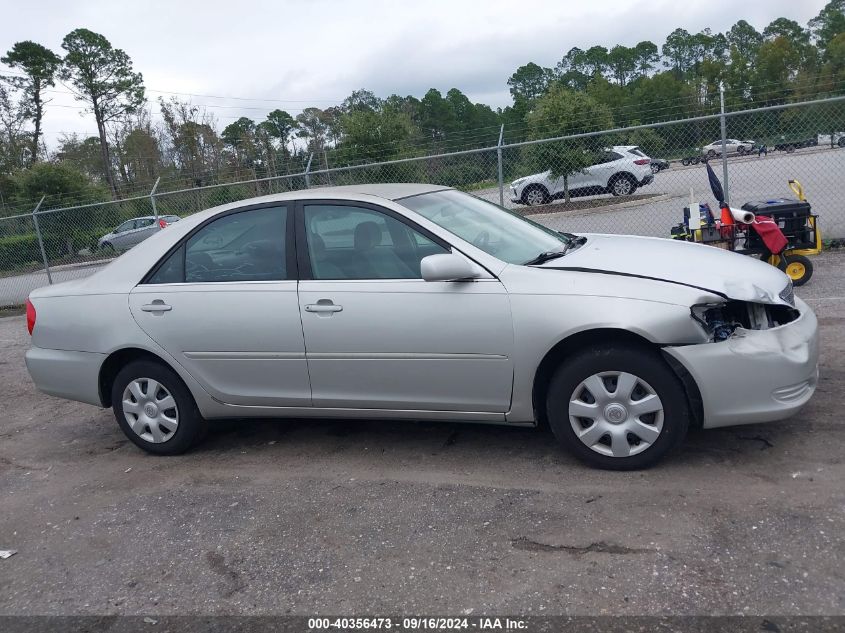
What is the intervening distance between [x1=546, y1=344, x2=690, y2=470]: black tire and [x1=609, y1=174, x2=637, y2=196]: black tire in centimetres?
1145

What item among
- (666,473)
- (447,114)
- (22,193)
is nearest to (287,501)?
(666,473)

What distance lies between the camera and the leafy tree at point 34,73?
38469 mm

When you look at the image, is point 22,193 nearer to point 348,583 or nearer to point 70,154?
point 70,154

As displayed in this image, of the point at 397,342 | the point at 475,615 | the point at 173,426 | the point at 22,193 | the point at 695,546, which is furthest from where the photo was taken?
the point at 22,193

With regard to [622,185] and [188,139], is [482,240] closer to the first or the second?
[622,185]

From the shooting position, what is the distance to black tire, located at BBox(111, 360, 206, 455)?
4684 mm

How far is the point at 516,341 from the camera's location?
3.82 meters

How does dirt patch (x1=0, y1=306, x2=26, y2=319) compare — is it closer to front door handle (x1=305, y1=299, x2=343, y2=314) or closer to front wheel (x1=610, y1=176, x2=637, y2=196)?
front door handle (x1=305, y1=299, x2=343, y2=314)

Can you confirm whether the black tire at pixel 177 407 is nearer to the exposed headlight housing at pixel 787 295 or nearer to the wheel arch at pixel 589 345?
the wheel arch at pixel 589 345

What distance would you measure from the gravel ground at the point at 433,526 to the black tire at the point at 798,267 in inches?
123

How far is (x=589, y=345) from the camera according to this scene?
3.77 metres

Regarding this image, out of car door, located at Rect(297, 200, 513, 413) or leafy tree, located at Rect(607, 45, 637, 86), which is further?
leafy tree, located at Rect(607, 45, 637, 86)

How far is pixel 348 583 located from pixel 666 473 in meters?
1.72

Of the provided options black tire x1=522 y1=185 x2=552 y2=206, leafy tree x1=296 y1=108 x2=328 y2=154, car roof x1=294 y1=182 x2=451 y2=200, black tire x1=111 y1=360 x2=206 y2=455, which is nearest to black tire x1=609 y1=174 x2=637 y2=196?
black tire x1=522 y1=185 x2=552 y2=206
